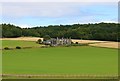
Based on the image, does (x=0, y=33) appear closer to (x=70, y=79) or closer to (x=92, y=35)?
(x=92, y=35)

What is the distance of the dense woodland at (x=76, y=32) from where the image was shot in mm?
67938

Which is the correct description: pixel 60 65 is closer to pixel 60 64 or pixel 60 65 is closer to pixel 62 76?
pixel 60 64

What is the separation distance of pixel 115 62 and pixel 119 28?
2614cm

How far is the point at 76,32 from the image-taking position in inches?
3012

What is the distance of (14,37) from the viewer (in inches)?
3081

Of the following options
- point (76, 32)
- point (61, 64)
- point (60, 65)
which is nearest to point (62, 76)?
point (60, 65)

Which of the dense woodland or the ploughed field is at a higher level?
the dense woodland

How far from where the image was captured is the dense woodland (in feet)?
223

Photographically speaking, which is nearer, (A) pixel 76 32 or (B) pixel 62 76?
Answer: (B) pixel 62 76

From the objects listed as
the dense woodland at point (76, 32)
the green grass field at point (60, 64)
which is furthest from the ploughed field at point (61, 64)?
the dense woodland at point (76, 32)

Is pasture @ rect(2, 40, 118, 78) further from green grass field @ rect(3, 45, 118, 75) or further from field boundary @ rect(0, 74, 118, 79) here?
field boundary @ rect(0, 74, 118, 79)

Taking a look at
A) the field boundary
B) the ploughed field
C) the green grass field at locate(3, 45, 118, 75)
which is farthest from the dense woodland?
the field boundary

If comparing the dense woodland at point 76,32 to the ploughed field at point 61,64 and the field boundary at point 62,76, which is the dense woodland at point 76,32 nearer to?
the ploughed field at point 61,64

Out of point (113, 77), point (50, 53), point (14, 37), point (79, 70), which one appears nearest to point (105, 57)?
point (50, 53)
